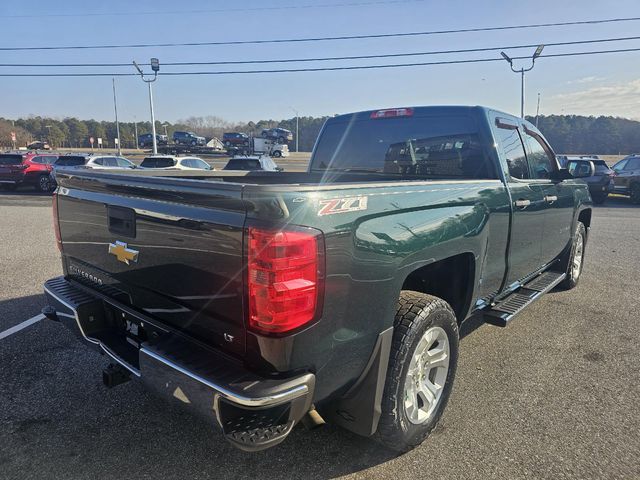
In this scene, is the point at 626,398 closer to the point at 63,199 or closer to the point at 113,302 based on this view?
the point at 113,302

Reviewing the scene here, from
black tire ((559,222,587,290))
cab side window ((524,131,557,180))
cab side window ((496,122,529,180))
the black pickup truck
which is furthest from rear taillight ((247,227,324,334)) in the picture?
black tire ((559,222,587,290))

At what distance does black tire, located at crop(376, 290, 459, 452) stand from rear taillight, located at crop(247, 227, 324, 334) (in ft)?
2.43

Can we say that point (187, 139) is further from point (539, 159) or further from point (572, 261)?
point (539, 159)

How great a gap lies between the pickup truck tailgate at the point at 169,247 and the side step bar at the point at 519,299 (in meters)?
2.29

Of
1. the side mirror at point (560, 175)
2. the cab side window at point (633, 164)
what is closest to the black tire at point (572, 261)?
the side mirror at point (560, 175)

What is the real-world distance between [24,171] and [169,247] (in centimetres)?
2045

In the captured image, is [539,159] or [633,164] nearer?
[539,159]

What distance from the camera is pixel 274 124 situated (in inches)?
4397

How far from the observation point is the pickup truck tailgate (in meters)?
1.93

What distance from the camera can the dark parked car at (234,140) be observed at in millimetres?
58062

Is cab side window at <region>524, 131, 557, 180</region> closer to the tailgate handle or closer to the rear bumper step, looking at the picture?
the rear bumper step

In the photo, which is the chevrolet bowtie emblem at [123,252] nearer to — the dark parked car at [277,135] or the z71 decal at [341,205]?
the z71 decal at [341,205]

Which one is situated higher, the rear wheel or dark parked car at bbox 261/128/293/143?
dark parked car at bbox 261/128/293/143

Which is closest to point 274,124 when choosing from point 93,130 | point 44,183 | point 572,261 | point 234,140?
point 93,130
